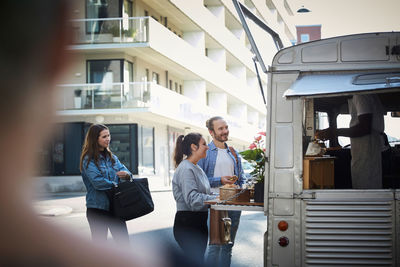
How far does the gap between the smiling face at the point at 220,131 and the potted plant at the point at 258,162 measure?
91cm

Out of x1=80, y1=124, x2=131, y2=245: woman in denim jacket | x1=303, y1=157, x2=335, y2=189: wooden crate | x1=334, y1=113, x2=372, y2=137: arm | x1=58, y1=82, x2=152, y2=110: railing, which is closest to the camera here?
x1=303, y1=157, x2=335, y2=189: wooden crate

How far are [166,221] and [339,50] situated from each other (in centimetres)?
1053

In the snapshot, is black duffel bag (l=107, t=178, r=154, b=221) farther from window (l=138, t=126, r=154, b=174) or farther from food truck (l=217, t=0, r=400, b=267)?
window (l=138, t=126, r=154, b=174)

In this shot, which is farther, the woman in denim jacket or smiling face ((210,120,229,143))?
smiling face ((210,120,229,143))

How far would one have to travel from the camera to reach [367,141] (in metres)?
6.07

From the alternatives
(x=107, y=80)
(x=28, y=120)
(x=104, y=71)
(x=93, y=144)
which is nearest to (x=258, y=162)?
(x=93, y=144)

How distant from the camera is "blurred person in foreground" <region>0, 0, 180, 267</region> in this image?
0.65 meters

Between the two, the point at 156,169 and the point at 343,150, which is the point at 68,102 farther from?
the point at 343,150

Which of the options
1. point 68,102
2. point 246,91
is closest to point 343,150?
point 68,102

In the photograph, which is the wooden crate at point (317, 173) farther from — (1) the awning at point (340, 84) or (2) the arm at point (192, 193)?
(2) the arm at point (192, 193)

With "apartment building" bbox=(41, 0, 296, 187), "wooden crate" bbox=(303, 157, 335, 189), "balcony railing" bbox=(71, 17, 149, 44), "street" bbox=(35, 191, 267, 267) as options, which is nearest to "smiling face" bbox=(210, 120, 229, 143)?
"street" bbox=(35, 191, 267, 267)

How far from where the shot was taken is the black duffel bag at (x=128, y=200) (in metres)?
7.14

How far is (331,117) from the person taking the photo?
24.7 ft

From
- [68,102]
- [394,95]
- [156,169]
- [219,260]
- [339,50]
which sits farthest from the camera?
[156,169]
